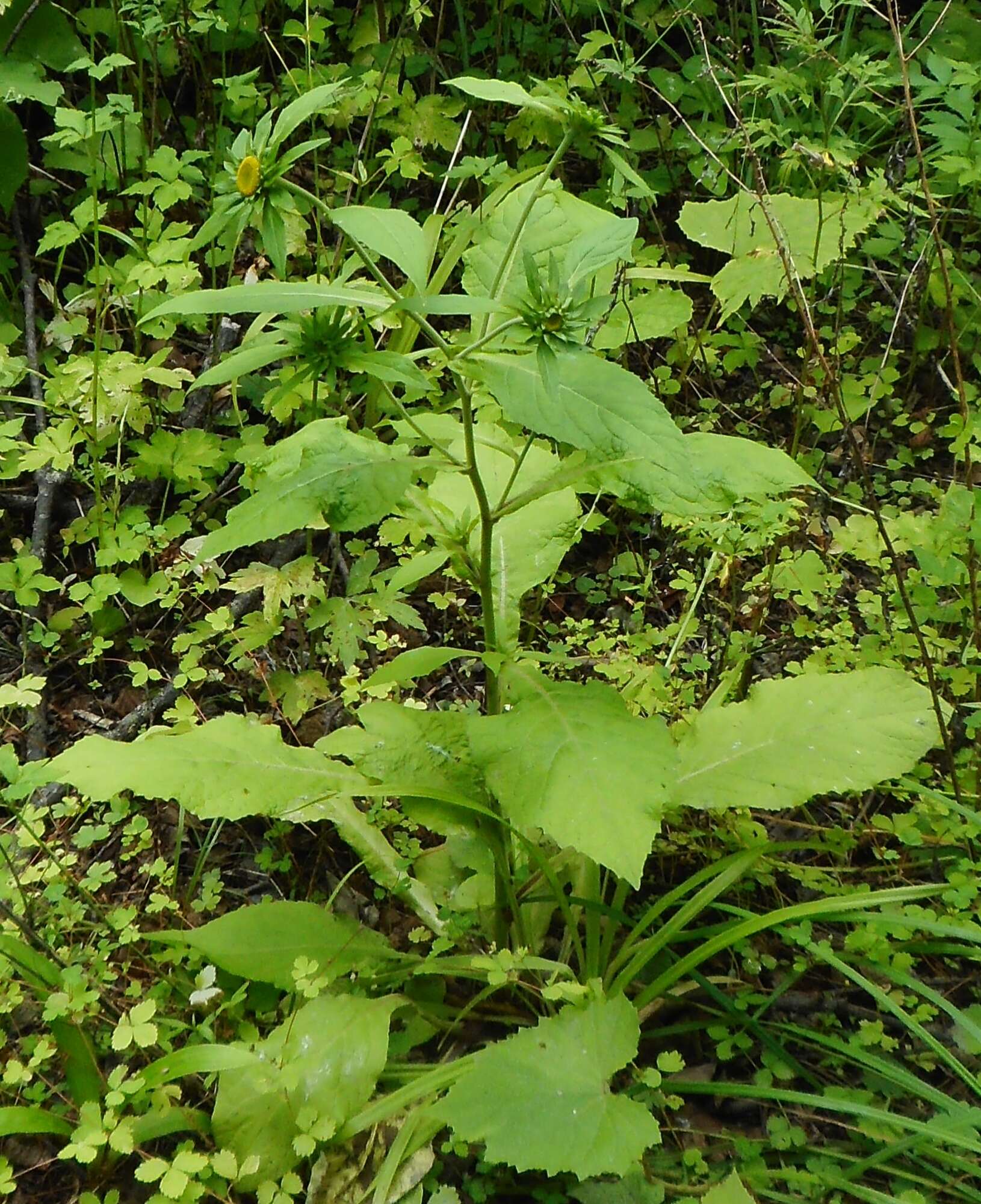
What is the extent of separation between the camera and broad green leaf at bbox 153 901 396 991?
5.88ft

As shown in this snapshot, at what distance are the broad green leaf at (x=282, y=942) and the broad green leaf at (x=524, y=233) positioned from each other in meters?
1.18

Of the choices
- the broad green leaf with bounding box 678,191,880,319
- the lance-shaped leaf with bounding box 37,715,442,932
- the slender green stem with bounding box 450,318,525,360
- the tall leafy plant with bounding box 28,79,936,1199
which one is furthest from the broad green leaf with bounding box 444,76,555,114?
the broad green leaf with bounding box 678,191,880,319

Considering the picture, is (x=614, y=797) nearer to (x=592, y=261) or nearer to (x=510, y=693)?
(x=510, y=693)

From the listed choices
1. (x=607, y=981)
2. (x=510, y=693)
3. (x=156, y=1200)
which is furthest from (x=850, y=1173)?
(x=156, y=1200)

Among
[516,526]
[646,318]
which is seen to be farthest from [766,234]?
[516,526]

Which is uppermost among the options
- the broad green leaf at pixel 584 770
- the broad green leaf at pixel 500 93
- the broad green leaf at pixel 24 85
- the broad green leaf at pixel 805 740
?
the broad green leaf at pixel 500 93

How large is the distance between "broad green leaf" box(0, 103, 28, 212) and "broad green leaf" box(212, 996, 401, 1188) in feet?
8.79

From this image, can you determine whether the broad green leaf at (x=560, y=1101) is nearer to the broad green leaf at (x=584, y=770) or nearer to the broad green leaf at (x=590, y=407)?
the broad green leaf at (x=584, y=770)

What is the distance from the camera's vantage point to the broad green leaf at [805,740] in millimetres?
1792

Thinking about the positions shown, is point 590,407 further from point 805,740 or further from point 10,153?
point 10,153

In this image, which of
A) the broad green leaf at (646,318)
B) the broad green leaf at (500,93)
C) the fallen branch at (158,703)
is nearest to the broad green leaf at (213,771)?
the fallen branch at (158,703)

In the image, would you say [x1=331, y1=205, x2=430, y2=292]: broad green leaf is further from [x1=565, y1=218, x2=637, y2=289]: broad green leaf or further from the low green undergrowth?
[x1=565, y1=218, x2=637, y2=289]: broad green leaf

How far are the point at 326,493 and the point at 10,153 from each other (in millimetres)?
2392

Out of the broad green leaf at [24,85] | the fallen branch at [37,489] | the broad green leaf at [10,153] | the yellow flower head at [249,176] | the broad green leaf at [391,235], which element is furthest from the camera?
the broad green leaf at [10,153]
